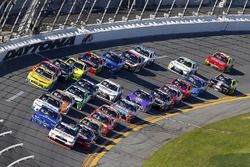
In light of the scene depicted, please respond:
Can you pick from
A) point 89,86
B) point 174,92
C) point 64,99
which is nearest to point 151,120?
point 174,92

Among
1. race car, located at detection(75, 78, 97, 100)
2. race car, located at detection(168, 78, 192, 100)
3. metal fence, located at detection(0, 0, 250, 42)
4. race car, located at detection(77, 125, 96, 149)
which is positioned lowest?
race car, located at detection(77, 125, 96, 149)

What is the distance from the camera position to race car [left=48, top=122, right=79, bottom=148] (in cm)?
4881

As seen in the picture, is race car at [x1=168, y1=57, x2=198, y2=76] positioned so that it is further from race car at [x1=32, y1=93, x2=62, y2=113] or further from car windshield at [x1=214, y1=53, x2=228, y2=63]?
race car at [x1=32, y1=93, x2=62, y2=113]

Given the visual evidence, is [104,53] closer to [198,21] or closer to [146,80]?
[146,80]

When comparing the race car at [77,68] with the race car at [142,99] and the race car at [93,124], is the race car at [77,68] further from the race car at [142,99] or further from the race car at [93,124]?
the race car at [93,124]

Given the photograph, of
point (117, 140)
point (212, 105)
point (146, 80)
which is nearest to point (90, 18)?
point (146, 80)

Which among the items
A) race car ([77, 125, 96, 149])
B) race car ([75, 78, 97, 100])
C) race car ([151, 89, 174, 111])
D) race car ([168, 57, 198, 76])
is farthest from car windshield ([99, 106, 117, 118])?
race car ([168, 57, 198, 76])

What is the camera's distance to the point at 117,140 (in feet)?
174

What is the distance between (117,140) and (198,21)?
104ft

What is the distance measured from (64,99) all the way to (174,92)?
12.1m

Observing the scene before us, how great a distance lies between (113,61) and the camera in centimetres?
6384

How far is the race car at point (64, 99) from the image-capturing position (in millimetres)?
53594

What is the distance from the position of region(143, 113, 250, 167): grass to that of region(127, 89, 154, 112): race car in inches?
180

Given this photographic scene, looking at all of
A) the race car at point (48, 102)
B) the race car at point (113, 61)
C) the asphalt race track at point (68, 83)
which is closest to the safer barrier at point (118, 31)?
the asphalt race track at point (68, 83)
